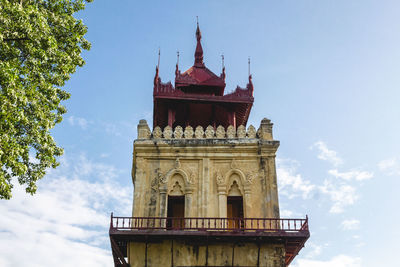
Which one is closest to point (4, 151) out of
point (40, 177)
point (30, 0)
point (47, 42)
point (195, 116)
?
point (40, 177)

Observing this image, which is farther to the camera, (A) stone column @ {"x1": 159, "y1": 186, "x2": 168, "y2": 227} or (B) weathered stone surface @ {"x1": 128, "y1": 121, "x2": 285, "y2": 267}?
(B) weathered stone surface @ {"x1": 128, "y1": 121, "x2": 285, "y2": 267}

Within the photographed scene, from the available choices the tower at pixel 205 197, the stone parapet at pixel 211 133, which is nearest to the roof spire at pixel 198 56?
the tower at pixel 205 197

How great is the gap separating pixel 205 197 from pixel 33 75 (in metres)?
8.51

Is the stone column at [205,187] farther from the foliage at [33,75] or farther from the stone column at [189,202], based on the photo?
the foliage at [33,75]

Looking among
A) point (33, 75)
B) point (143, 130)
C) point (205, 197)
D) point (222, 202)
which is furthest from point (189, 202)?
point (33, 75)

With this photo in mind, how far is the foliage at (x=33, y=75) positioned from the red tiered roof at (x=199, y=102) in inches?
275

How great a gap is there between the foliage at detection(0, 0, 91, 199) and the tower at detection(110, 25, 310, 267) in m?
4.68

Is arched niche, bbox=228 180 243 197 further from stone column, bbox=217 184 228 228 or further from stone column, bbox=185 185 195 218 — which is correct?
stone column, bbox=185 185 195 218

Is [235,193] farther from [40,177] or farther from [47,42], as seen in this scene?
[47,42]

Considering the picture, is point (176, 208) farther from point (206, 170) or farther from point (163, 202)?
point (206, 170)

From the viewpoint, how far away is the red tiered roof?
20641mm

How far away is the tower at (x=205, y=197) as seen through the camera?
1563 cm

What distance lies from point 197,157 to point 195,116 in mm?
3913

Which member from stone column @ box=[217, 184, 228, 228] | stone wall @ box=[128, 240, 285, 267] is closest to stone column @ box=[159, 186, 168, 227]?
stone wall @ box=[128, 240, 285, 267]
